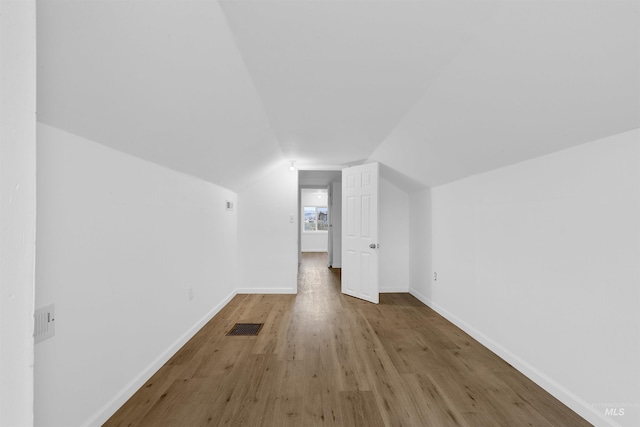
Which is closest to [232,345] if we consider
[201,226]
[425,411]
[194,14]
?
[201,226]

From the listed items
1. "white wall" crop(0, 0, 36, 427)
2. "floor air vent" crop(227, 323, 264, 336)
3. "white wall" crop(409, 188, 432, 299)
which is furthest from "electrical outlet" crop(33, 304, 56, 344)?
"white wall" crop(409, 188, 432, 299)

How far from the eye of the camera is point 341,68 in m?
1.80

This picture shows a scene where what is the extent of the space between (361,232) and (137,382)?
3.13 metres

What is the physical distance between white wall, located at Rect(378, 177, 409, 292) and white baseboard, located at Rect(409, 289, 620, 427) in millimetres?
1601

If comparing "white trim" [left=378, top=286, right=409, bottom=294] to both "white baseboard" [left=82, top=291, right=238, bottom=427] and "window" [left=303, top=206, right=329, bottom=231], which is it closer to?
"white baseboard" [left=82, top=291, right=238, bottom=427]

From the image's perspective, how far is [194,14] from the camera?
125 centimetres

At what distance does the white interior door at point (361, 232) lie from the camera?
409 centimetres

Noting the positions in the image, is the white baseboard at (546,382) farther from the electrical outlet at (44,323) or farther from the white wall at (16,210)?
the electrical outlet at (44,323)

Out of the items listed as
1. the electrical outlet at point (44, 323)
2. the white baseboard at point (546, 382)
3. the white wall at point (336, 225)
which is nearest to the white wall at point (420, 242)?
the white baseboard at point (546, 382)

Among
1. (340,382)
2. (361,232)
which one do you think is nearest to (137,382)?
(340,382)

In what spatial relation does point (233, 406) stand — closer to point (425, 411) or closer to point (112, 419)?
point (112, 419)

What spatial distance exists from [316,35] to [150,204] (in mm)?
1669

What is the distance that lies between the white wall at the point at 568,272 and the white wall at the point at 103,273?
112 inches

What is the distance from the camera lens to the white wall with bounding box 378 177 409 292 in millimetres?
4680
